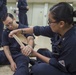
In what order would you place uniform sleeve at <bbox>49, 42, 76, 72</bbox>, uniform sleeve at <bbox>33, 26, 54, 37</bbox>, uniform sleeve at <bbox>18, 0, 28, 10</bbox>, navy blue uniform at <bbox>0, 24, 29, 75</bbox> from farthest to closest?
uniform sleeve at <bbox>18, 0, 28, 10</bbox> < navy blue uniform at <bbox>0, 24, 29, 75</bbox> < uniform sleeve at <bbox>33, 26, 54, 37</bbox> < uniform sleeve at <bbox>49, 42, 76, 72</bbox>

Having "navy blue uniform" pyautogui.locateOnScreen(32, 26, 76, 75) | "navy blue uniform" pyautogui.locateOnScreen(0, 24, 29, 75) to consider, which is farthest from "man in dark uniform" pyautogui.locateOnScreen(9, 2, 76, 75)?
"navy blue uniform" pyautogui.locateOnScreen(0, 24, 29, 75)

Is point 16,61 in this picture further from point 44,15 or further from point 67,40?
point 44,15

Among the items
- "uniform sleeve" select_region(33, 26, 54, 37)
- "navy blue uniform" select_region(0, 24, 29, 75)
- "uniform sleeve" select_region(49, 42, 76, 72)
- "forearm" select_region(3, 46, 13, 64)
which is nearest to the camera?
"uniform sleeve" select_region(49, 42, 76, 72)

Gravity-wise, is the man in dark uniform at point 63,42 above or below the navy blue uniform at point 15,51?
above

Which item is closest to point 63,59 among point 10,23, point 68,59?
point 68,59

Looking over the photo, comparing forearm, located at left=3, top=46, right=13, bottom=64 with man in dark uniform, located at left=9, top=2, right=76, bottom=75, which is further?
forearm, located at left=3, top=46, right=13, bottom=64

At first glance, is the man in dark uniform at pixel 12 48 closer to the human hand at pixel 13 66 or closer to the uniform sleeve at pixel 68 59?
the human hand at pixel 13 66

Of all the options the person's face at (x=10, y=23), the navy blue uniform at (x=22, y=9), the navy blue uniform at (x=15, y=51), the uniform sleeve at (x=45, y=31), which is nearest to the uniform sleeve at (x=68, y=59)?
the uniform sleeve at (x=45, y=31)

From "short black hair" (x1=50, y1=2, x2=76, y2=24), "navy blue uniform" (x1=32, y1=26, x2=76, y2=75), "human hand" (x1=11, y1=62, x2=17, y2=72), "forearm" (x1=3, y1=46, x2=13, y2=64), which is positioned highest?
"short black hair" (x1=50, y1=2, x2=76, y2=24)

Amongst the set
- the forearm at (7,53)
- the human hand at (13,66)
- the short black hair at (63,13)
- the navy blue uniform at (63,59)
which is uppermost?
the short black hair at (63,13)

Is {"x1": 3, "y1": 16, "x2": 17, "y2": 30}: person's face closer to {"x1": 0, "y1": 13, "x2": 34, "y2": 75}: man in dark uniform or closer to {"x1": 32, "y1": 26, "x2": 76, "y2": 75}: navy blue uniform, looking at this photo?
{"x1": 0, "y1": 13, "x2": 34, "y2": 75}: man in dark uniform

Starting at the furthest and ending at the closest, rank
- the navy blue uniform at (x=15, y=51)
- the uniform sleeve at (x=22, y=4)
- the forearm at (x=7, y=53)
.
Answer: the uniform sleeve at (x=22, y=4)
the forearm at (x=7, y=53)
the navy blue uniform at (x=15, y=51)

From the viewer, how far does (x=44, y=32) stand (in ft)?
5.35

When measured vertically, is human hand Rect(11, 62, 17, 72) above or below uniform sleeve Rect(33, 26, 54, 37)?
below
